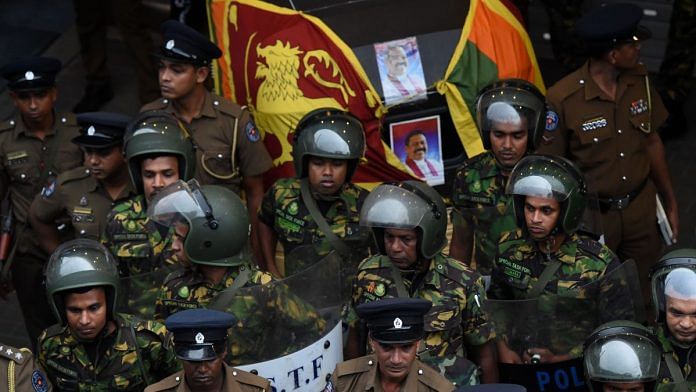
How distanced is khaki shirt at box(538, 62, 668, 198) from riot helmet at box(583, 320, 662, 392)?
2428 millimetres

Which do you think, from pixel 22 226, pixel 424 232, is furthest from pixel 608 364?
pixel 22 226

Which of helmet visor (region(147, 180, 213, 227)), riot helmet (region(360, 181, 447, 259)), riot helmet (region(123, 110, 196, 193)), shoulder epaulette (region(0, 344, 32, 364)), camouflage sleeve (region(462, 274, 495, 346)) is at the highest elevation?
riot helmet (region(123, 110, 196, 193))

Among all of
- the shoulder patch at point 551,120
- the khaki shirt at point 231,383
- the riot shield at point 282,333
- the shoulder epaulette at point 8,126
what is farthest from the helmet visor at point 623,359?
the shoulder epaulette at point 8,126

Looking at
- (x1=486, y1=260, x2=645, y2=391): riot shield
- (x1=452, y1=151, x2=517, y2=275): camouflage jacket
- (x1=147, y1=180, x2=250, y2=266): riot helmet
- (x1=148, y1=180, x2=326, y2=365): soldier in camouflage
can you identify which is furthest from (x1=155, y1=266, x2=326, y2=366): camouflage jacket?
(x1=452, y1=151, x2=517, y2=275): camouflage jacket

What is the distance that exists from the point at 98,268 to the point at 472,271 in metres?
1.88

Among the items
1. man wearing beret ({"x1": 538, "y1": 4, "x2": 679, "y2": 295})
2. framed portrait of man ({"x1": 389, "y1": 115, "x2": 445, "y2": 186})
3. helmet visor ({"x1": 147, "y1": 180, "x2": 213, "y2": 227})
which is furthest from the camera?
framed portrait of man ({"x1": 389, "y1": 115, "x2": 445, "y2": 186})

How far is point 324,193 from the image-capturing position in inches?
380

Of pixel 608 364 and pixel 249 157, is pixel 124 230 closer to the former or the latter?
pixel 249 157

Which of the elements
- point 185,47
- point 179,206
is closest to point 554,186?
point 179,206

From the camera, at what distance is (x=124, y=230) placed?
31.5ft

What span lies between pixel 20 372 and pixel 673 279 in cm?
319

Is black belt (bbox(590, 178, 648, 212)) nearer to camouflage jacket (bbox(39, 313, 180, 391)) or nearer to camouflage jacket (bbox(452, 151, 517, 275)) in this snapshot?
camouflage jacket (bbox(452, 151, 517, 275))

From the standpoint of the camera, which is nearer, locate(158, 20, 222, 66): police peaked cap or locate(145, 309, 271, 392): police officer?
locate(145, 309, 271, 392): police officer

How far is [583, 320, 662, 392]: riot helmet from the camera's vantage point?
25.6 feet
